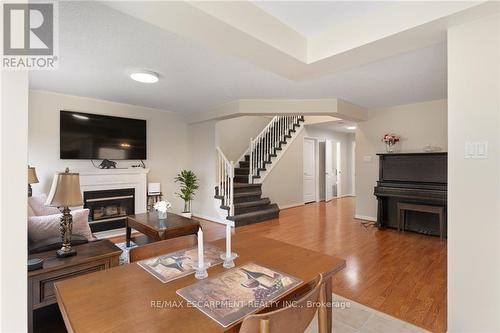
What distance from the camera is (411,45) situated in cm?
205

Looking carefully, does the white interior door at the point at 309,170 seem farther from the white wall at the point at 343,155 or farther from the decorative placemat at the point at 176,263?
the decorative placemat at the point at 176,263

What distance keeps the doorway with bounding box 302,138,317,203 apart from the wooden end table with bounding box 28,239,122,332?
5963 millimetres

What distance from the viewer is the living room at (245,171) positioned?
3.39ft

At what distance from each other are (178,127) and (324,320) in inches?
207

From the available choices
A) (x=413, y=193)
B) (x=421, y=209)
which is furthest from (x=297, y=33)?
(x=421, y=209)

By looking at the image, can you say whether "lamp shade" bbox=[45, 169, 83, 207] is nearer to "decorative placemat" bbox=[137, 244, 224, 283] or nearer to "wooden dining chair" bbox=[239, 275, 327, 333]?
"decorative placemat" bbox=[137, 244, 224, 283]

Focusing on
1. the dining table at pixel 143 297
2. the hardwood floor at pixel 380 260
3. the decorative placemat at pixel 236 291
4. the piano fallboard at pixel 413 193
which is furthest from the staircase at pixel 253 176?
the decorative placemat at pixel 236 291

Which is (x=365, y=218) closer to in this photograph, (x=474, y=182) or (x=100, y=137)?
(x=474, y=182)

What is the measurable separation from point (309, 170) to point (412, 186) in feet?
11.5

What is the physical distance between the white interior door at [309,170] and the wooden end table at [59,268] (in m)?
6.06

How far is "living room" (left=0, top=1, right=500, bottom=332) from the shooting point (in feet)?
3.39

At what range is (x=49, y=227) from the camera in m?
2.40

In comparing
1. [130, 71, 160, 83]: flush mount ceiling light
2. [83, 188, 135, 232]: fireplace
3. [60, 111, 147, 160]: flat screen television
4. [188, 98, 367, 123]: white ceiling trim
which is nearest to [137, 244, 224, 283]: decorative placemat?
[130, 71, 160, 83]: flush mount ceiling light

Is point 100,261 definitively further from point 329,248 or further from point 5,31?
point 329,248
